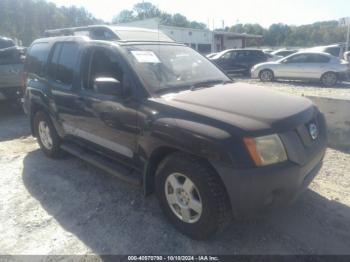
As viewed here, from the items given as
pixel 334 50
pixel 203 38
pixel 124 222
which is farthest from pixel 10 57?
pixel 203 38

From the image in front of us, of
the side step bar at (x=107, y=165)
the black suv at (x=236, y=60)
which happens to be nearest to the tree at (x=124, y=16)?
the black suv at (x=236, y=60)

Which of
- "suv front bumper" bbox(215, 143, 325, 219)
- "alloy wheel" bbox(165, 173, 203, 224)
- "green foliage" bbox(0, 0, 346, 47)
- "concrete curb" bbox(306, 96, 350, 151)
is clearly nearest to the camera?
"suv front bumper" bbox(215, 143, 325, 219)

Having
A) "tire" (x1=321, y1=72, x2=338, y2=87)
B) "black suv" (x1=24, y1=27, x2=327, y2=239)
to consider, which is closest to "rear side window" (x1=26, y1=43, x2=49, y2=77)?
"black suv" (x1=24, y1=27, x2=327, y2=239)

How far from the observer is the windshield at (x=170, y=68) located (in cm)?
331

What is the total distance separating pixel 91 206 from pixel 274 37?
80.3 m

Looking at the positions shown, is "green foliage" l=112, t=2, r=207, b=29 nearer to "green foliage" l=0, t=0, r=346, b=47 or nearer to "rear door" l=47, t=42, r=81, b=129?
"green foliage" l=0, t=0, r=346, b=47

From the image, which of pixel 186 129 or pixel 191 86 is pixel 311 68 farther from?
pixel 186 129

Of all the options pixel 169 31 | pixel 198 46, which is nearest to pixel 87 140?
pixel 169 31

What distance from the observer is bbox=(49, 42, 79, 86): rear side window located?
4.23 meters

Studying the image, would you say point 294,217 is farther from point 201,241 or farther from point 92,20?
point 92,20

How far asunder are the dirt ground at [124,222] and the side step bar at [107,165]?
39 cm

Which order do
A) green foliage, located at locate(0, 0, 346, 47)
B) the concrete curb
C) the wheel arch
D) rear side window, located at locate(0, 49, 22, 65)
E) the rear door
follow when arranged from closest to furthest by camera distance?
1. the wheel arch
2. the rear door
3. the concrete curb
4. rear side window, located at locate(0, 49, 22, 65)
5. green foliage, located at locate(0, 0, 346, 47)

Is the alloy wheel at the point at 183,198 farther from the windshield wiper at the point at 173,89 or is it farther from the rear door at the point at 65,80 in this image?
the rear door at the point at 65,80

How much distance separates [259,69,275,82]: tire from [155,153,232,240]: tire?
532 inches
